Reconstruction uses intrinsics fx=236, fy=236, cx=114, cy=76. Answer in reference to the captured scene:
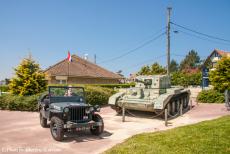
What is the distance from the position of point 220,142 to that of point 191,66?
10498cm

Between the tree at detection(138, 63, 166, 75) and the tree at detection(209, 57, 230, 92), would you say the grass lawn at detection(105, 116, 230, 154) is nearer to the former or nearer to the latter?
the tree at detection(209, 57, 230, 92)

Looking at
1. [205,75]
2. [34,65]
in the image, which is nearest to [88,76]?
[34,65]

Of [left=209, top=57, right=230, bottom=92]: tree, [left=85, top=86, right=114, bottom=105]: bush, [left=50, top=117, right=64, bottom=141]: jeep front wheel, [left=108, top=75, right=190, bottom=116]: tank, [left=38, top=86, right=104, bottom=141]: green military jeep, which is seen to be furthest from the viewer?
[left=209, top=57, right=230, bottom=92]: tree

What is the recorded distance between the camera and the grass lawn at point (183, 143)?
6.11 m

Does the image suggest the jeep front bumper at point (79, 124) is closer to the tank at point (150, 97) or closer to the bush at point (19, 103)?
the tank at point (150, 97)

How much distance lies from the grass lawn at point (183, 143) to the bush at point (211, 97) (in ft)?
37.0

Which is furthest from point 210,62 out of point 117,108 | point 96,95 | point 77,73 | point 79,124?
point 79,124

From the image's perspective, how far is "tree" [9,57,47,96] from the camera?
16281 mm

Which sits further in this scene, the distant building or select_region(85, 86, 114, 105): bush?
the distant building

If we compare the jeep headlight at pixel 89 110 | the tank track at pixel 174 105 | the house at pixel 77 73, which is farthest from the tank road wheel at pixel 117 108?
the house at pixel 77 73

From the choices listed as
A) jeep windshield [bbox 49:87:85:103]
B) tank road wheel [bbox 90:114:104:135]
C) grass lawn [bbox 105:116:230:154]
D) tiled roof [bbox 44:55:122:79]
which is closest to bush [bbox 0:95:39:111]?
jeep windshield [bbox 49:87:85:103]

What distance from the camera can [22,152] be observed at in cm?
659

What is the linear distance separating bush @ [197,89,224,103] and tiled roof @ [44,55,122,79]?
46.3 feet

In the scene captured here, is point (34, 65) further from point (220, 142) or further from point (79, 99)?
point (220, 142)
